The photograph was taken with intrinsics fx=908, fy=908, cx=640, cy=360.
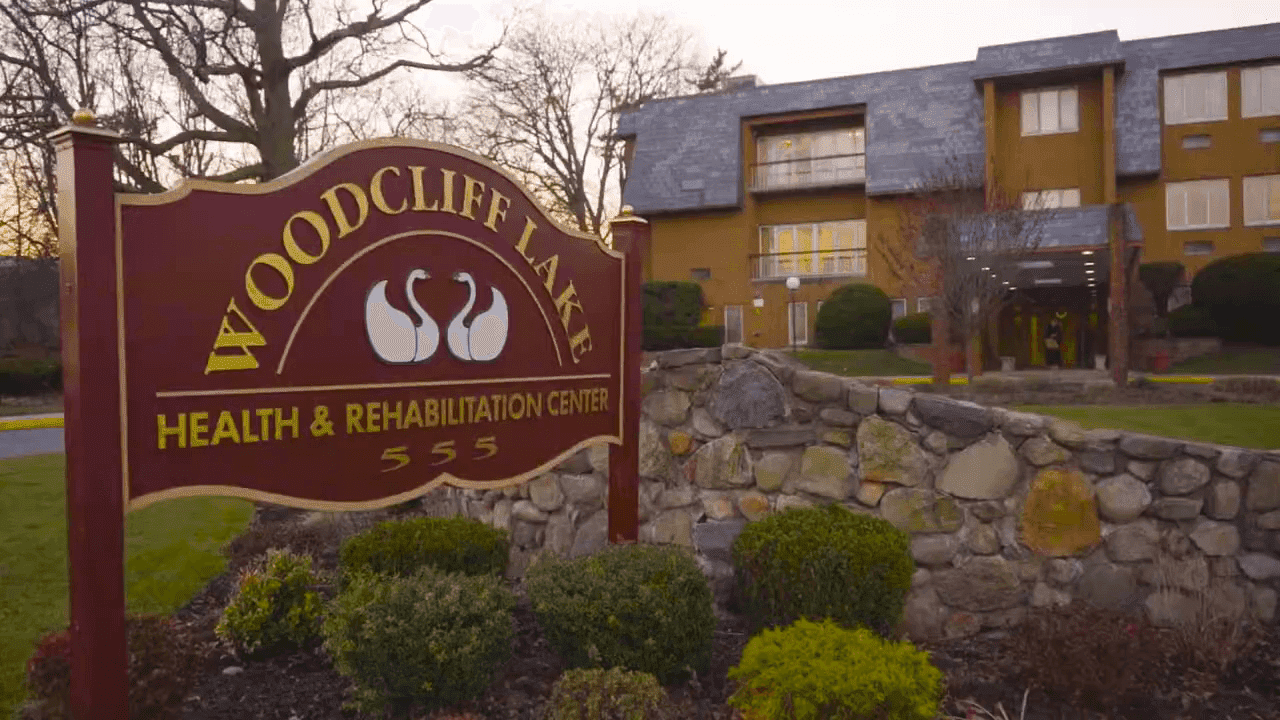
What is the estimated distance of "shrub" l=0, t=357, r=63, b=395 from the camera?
66.9ft

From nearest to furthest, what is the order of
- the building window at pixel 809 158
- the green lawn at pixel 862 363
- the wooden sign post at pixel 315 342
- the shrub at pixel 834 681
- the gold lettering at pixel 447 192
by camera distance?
the wooden sign post at pixel 315 342, the shrub at pixel 834 681, the gold lettering at pixel 447 192, the green lawn at pixel 862 363, the building window at pixel 809 158

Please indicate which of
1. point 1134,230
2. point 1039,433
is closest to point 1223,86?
point 1134,230

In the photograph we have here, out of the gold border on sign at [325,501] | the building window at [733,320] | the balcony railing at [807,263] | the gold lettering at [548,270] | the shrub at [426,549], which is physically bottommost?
the shrub at [426,549]

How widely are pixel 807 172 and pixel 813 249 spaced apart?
274cm

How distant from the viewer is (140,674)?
3703mm

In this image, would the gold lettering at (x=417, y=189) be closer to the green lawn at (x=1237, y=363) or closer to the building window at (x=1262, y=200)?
the green lawn at (x=1237, y=363)

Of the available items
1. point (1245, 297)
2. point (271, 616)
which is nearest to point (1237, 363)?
point (1245, 297)

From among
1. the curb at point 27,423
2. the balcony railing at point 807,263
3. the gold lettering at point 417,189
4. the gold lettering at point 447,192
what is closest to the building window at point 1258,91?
the balcony railing at point 807,263

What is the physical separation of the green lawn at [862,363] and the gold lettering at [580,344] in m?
19.1

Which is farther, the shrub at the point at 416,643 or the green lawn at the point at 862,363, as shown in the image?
the green lawn at the point at 862,363

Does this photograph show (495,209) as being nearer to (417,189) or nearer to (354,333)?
(417,189)

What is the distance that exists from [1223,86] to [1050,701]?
95.6 ft

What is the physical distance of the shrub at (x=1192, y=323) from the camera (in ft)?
78.4

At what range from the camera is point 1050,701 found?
455 cm
